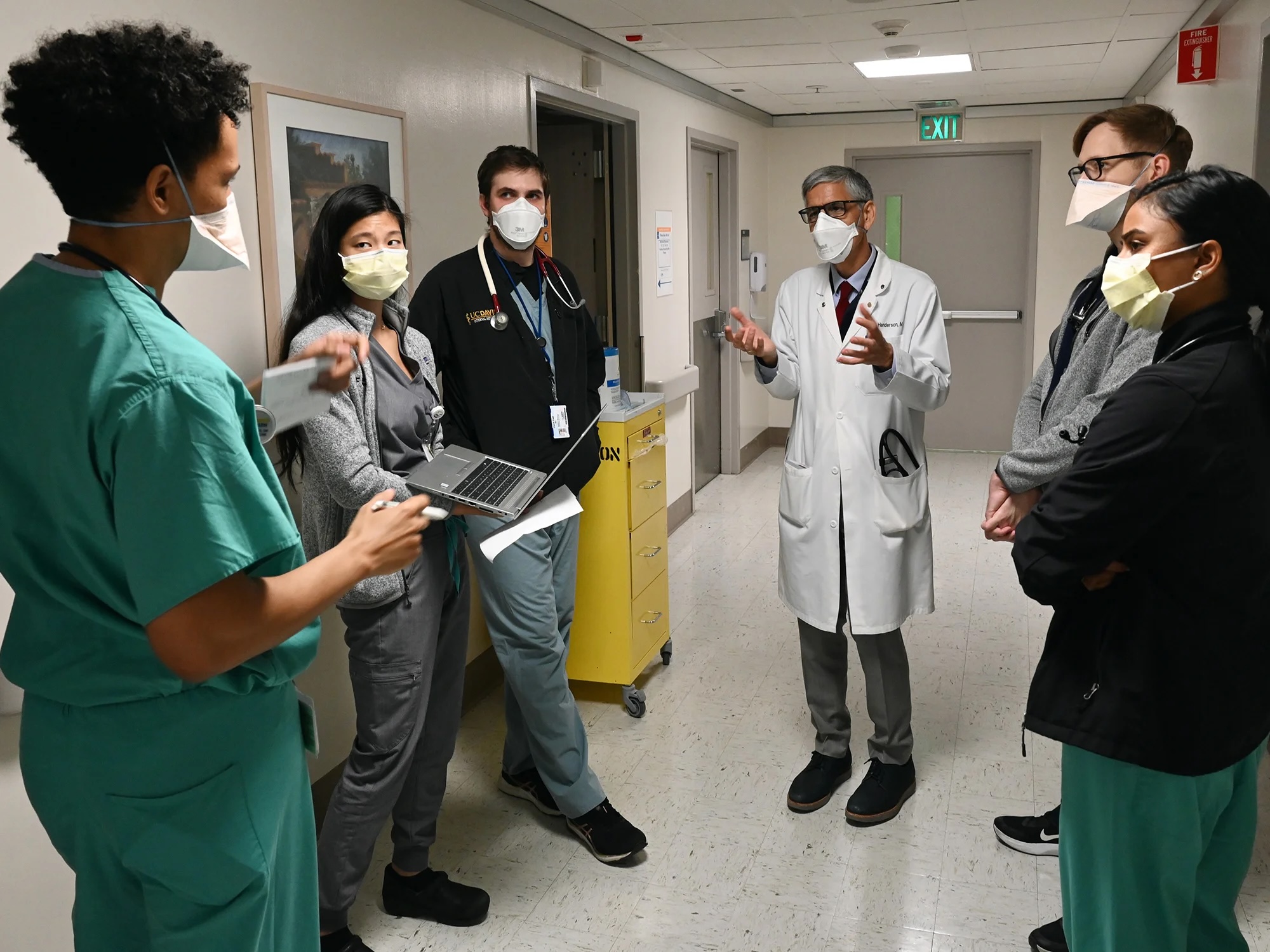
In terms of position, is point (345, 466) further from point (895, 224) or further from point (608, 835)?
point (895, 224)

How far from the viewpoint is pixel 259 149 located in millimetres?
2334

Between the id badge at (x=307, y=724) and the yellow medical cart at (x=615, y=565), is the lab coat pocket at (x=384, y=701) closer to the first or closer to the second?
the id badge at (x=307, y=724)

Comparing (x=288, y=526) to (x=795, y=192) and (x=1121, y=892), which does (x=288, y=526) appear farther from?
(x=795, y=192)

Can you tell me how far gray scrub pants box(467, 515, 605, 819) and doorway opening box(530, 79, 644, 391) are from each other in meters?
2.40

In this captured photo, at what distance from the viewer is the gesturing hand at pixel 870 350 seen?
2.37m

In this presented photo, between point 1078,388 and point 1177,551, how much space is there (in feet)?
2.19

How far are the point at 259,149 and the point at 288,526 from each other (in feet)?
4.85

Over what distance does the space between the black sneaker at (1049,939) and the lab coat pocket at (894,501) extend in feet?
3.12

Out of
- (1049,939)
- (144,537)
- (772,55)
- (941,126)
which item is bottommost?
(1049,939)

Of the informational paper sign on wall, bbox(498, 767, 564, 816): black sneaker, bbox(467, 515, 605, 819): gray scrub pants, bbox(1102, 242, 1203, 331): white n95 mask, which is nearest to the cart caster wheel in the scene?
bbox(498, 767, 564, 816): black sneaker

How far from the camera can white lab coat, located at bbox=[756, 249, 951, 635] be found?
2631 millimetres

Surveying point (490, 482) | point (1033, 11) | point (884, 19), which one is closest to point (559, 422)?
point (490, 482)

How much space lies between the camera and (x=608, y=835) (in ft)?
8.32

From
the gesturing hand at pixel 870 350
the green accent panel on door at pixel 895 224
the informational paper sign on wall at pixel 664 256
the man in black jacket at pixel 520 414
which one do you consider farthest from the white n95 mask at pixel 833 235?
the green accent panel on door at pixel 895 224
